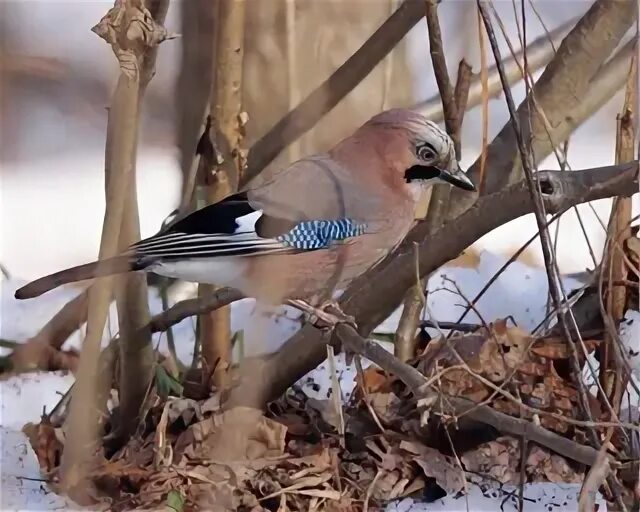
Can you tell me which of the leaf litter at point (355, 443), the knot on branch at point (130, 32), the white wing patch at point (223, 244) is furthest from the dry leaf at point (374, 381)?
the knot on branch at point (130, 32)

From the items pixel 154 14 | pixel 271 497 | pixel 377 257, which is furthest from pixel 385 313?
pixel 154 14

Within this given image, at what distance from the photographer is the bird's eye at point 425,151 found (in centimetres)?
64

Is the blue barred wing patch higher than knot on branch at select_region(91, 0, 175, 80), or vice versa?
knot on branch at select_region(91, 0, 175, 80)

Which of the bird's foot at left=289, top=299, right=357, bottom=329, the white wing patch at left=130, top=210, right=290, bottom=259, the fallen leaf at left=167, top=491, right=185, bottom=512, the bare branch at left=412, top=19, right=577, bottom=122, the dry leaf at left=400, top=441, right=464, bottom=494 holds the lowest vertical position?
the fallen leaf at left=167, top=491, right=185, bottom=512

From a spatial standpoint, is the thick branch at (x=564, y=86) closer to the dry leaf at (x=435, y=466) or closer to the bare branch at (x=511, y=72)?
the bare branch at (x=511, y=72)

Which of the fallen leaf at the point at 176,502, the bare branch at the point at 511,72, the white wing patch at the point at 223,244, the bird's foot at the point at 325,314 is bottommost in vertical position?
the fallen leaf at the point at 176,502

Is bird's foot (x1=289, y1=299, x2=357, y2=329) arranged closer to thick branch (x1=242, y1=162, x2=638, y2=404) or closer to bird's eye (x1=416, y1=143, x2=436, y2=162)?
thick branch (x1=242, y1=162, x2=638, y2=404)

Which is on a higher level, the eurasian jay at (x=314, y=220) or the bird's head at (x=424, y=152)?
the bird's head at (x=424, y=152)

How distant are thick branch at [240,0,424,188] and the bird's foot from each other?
94 mm

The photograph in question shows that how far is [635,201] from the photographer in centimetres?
65

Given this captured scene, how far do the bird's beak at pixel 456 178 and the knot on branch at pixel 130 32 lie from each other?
8.3 inches

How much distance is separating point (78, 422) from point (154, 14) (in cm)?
29

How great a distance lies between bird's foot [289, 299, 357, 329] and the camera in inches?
25.5

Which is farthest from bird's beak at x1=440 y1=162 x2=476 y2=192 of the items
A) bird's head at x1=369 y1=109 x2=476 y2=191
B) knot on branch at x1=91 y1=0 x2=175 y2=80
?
knot on branch at x1=91 y1=0 x2=175 y2=80
